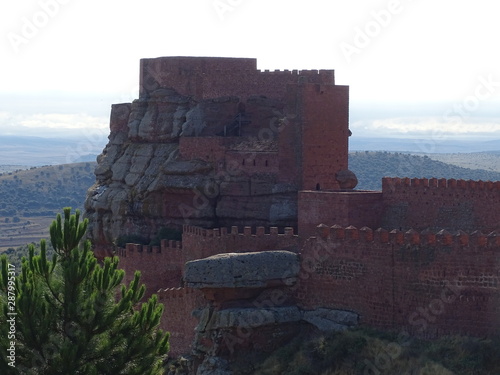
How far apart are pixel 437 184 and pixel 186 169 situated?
10.5 m

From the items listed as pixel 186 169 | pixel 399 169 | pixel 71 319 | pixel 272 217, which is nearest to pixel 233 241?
pixel 272 217

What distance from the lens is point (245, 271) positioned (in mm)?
30078

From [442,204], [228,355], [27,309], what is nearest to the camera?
[27,309]

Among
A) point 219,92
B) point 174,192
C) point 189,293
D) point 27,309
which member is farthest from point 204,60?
point 27,309

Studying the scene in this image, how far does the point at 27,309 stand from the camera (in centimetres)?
2383

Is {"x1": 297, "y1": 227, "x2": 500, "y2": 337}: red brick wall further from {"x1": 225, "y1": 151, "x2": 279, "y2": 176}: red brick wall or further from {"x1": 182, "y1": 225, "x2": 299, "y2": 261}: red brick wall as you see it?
{"x1": 225, "y1": 151, "x2": 279, "y2": 176}: red brick wall

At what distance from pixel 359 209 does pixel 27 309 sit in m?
12.3

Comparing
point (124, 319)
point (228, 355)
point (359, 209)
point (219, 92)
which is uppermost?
point (219, 92)

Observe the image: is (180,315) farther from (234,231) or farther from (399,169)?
(399,169)

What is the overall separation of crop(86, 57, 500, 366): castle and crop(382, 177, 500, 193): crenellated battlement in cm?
4

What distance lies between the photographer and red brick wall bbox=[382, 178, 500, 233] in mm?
31594

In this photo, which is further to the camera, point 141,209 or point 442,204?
point 141,209

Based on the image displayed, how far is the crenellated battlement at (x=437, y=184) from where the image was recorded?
31688 millimetres

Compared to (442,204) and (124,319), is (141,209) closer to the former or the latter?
(442,204)
